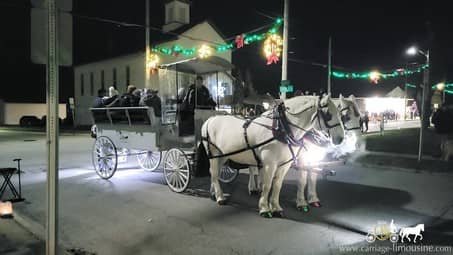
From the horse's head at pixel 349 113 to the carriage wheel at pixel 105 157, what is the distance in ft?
19.0

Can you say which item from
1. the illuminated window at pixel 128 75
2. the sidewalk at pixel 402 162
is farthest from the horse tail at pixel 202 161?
the illuminated window at pixel 128 75

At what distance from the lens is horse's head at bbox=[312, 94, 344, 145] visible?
5.95 meters

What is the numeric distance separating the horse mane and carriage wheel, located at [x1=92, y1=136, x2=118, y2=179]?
5216mm

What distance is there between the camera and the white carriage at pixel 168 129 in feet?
27.3

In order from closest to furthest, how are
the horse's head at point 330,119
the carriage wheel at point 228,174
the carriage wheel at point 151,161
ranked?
1. the horse's head at point 330,119
2. the carriage wheel at point 228,174
3. the carriage wheel at point 151,161

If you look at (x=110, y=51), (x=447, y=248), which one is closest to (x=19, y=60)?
(x=110, y=51)

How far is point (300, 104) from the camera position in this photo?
6215 millimetres

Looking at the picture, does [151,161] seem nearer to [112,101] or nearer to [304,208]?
[112,101]

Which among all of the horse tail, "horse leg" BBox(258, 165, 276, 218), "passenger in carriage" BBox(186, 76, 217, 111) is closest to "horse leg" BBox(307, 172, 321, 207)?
"horse leg" BBox(258, 165, 276, 218)

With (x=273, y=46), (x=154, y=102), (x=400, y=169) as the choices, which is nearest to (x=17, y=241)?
(x=154, y=102)

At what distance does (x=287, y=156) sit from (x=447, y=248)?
2.64 m

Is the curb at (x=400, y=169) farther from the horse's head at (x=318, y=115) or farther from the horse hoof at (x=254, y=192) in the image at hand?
the horse's head at (x=318, y=115)

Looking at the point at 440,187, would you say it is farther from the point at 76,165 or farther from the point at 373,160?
the point at 76,165

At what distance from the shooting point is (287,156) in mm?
6219
